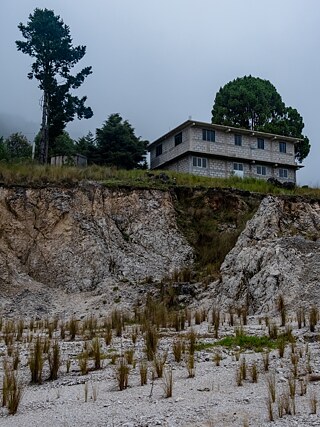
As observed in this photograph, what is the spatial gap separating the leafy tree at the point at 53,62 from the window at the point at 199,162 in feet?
31.2

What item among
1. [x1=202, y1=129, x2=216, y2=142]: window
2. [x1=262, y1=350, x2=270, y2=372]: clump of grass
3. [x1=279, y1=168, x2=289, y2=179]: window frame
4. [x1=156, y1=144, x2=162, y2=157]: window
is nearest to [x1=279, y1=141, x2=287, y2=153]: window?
[x1=279, y1=168, x2=289, y2=179]: window frame

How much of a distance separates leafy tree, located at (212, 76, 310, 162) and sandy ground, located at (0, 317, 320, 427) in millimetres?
45312

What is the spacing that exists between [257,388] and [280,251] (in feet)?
37.7

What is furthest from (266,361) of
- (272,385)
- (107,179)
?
(107,179)

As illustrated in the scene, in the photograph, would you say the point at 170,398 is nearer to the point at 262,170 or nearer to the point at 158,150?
the point at 262,170

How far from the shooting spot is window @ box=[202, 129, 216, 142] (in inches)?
1559

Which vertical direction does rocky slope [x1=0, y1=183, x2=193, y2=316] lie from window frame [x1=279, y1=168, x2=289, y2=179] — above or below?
below

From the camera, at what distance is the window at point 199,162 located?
128 feet

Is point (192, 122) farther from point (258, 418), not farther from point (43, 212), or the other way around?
point (258, 418)

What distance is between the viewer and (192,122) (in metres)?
38.5

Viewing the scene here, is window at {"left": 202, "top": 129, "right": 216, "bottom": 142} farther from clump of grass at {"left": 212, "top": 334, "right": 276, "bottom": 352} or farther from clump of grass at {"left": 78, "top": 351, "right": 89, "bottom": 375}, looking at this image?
clump of grass at {"left": 78, "top": 351, "right": 89, "bottom": 375}

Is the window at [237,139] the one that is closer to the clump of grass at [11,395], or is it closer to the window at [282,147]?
the window at [282,147]

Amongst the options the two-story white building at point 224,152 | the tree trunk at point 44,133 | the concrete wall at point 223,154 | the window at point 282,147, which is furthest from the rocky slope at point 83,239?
the window at point 282,147

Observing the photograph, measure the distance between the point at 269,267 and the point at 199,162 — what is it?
72.0 ft
